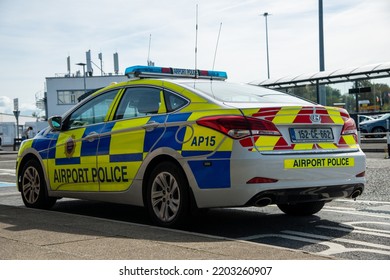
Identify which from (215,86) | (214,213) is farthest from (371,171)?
(215,86)

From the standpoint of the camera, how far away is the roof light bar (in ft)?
22.4

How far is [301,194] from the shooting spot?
555 centimetres

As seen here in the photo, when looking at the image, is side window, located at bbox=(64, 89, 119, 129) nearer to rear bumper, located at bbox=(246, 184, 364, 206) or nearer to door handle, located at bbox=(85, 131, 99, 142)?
door handle, located at bbox=(85, 131, 99, 142)

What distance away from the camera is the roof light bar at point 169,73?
683cm

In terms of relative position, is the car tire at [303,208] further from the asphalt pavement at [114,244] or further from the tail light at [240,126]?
the asphalt pavement at [114,244]

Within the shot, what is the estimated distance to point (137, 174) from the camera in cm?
623

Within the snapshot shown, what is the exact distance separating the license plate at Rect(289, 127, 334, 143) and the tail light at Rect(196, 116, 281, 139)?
0.79 ft

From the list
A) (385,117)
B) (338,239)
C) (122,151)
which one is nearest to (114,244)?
(122,151)

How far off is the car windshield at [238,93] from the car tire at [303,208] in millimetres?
1181

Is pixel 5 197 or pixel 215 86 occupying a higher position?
pixel 215 86

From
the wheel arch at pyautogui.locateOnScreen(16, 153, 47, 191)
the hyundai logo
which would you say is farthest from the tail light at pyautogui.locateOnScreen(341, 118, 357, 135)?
the wheel arch at pyautogui.locateOnScreen(16, 153, 47, 191)

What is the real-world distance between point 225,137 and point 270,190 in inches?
23.3

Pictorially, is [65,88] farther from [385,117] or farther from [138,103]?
[138,103]

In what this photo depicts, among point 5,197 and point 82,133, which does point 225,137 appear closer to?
point 82,133
